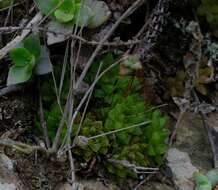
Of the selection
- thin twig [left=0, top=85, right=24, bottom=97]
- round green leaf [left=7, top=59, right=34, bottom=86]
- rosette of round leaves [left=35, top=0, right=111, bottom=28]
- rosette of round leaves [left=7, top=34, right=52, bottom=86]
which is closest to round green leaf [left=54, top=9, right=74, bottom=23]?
rosette of round leaves [left=35, top=0, right=111, bottom=28]

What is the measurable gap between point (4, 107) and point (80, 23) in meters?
0.46

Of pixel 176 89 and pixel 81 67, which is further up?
pixel 81 67

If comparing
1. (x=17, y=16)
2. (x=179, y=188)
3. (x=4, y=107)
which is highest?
(x=17, y=16)

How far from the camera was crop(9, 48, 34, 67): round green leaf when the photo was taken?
6.10 feet

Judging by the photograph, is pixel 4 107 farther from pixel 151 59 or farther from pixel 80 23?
pixel 151 59

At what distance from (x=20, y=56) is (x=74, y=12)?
0.94 feet

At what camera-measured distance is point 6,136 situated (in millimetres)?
1845

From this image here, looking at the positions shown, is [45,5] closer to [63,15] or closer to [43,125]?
[63,15]

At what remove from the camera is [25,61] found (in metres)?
1.89

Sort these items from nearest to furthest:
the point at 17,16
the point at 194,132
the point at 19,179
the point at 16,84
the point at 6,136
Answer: the point at 19,179
the point at 6,136
the point at 16,84
the point at 17,16
the point at 194,132

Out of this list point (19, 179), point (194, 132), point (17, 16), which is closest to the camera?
point (19, 179)

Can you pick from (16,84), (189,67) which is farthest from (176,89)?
(16,84)

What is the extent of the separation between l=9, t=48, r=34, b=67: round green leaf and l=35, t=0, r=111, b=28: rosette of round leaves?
0.18m

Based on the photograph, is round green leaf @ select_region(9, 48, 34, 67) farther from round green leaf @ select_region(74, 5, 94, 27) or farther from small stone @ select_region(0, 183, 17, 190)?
small stone @ select_region(0, 183, 17, 190)
